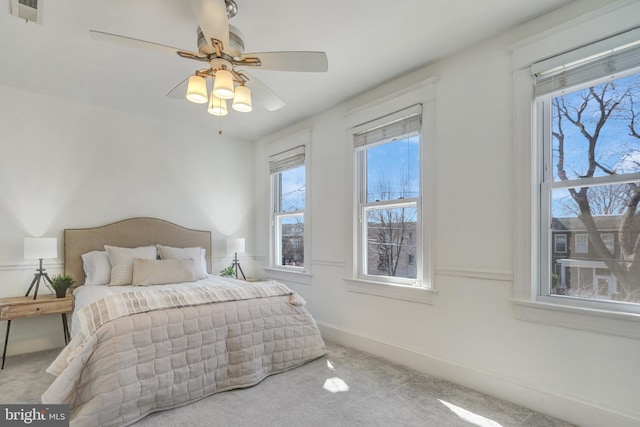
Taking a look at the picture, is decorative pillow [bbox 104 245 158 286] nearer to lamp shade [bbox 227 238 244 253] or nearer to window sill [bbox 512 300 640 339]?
lamp shade [bbox 227 238 244 253]

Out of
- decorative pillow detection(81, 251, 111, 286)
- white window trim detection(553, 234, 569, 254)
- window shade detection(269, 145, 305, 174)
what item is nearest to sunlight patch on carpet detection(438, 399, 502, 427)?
white window trim detection(553, 234, 569, 254)

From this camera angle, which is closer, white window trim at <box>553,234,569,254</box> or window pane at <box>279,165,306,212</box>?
white window trim at <box>553,234,569,254</box>

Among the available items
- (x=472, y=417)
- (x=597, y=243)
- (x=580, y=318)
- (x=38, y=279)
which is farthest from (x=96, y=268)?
(x=597, y=243)

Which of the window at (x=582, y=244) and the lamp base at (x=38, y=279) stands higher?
the window at (x=582, y=244)

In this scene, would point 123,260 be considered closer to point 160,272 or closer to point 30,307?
point 160,272

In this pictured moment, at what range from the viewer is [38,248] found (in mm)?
3225

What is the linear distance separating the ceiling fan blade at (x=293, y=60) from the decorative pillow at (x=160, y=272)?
7.71ft

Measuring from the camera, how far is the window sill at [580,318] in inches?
76.5

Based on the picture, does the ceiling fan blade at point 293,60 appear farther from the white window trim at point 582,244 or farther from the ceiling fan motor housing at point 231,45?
the white window trim at point 582,244

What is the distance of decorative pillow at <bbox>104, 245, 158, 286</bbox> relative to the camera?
3.51m

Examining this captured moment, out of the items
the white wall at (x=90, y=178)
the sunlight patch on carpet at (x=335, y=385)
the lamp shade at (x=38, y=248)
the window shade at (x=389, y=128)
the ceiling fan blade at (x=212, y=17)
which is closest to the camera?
the ceiling fan blade at (x=212, y=17)

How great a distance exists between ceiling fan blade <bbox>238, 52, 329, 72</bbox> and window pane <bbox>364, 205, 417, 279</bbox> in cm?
160

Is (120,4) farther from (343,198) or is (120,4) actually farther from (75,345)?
(343,198)

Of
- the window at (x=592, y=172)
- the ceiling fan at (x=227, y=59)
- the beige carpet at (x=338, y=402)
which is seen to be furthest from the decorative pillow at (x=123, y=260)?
the window at (x=592, y=172)
